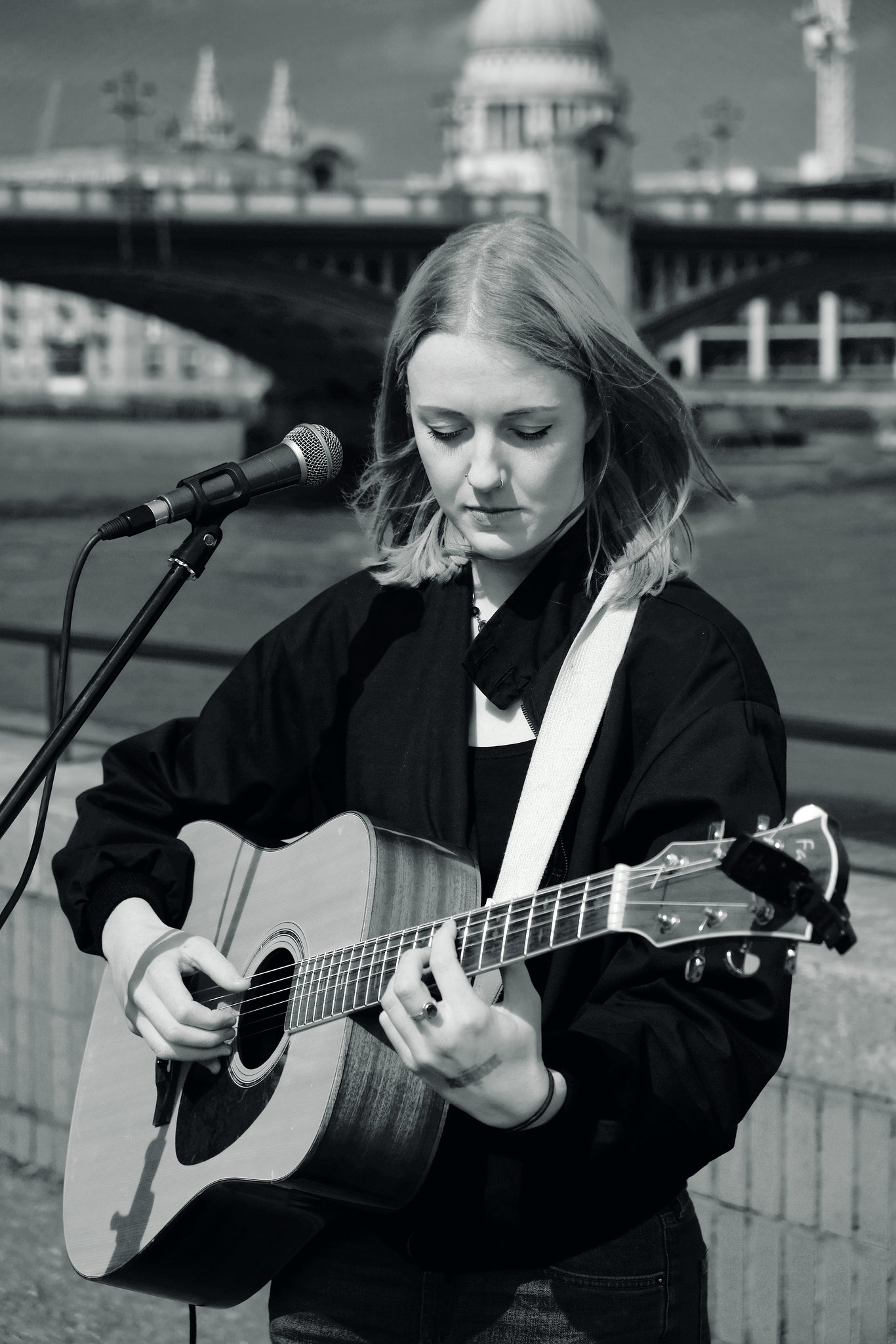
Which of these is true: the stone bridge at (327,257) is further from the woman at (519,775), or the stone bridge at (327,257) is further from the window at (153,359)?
the window at (153,359)

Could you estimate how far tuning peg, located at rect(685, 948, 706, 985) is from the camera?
1538mm

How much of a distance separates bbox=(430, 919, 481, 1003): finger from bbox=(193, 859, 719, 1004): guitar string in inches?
4.6

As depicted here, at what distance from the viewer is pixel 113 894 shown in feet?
7.04

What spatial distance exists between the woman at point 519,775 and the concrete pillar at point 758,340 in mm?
81513

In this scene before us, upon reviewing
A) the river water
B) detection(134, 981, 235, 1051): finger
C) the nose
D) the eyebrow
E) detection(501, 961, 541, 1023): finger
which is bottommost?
the river water

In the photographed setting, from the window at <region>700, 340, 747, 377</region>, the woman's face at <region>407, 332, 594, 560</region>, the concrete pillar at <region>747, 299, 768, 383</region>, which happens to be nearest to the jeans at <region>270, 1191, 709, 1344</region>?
the woman's face at <region>407, 332, 594, 560</region>

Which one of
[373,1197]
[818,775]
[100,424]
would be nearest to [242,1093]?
[373,1197]

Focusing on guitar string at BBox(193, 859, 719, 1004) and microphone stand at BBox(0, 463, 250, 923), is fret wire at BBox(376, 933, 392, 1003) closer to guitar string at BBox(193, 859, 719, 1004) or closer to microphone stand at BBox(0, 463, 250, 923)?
guitar string at BBox(193, 859, 719, 1004)

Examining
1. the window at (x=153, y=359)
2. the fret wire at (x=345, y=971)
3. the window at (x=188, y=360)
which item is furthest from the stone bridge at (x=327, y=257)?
the window at (x=153, y=359)

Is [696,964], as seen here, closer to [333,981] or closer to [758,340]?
[333,981]

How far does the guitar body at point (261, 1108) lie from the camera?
1836 mm

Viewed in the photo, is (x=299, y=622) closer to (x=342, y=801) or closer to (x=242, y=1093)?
(x=342, y=801)

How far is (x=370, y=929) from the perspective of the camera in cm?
191

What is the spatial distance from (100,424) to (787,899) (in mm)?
76552
